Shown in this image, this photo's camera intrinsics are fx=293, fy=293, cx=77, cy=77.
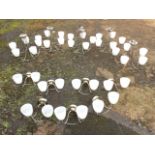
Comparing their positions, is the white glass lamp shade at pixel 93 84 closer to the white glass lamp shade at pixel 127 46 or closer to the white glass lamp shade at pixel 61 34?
the white glass lamp shade at pixel 127 46

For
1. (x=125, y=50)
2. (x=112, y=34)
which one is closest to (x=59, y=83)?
(x=125, y=50)

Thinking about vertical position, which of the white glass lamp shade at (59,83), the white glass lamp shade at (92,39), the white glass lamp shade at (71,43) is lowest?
the white glass lamp shade at (59,83)

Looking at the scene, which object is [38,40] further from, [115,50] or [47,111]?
[47,111]

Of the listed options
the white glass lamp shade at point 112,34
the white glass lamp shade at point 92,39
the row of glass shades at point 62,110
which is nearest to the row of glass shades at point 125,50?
the white glass lamp shade at point 112,34

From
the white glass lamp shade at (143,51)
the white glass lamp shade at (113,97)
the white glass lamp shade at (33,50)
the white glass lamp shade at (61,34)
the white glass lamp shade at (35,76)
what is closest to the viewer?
the white glass lamp shade at (113,97)

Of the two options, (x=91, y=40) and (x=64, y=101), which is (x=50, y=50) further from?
(x=64, y=101)

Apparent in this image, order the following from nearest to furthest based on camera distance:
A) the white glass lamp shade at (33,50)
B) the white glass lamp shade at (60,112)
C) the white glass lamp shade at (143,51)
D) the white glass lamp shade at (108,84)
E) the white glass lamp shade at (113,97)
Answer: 1. the white glass lamp shade at (60,112)
2. the white glass lamp shade at (113,97)
3. the white glass lamp shade at (108,84)
4. the white glass lamp shade at (143,51)
5. the white glass lamp shade at (33,50)

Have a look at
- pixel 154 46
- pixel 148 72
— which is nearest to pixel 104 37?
pixel 154 46
